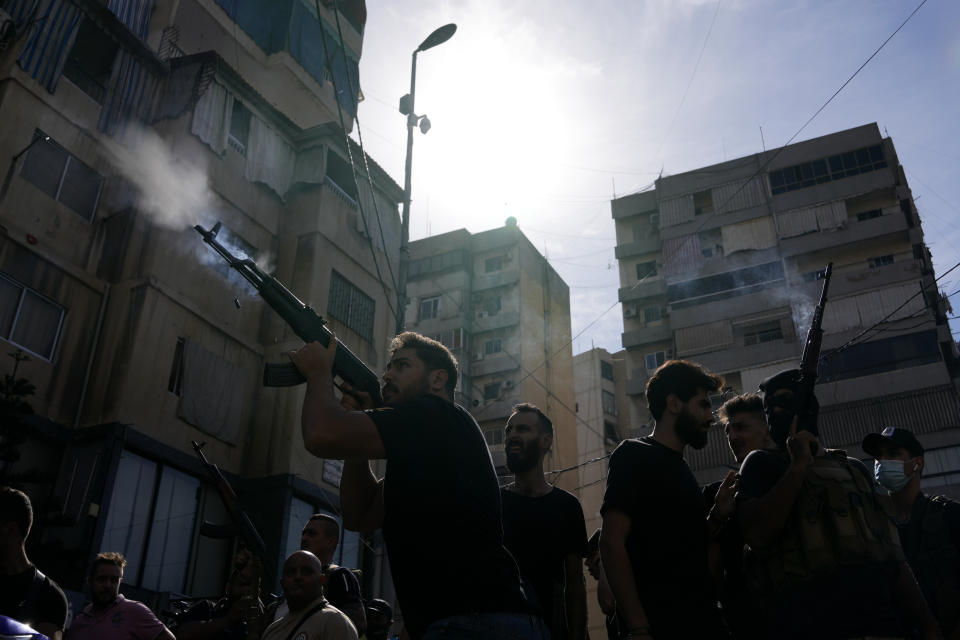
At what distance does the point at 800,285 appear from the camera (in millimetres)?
30953

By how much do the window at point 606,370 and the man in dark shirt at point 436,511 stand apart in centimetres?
4158

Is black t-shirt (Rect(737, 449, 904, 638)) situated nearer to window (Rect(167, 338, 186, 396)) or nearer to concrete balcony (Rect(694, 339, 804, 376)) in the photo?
window (Rect(167, 338, 186, 396))

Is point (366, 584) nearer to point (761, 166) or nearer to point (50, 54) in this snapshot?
point (50, 54)

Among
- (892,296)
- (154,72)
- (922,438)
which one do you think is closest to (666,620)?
(154,72)

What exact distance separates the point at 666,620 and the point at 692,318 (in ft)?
102

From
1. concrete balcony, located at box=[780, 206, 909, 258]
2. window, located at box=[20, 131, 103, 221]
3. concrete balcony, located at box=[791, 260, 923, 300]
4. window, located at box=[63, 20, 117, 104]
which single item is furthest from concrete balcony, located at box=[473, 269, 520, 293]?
window, located at box=[20, 131, 103, 221]

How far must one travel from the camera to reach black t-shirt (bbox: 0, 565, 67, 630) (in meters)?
3.71

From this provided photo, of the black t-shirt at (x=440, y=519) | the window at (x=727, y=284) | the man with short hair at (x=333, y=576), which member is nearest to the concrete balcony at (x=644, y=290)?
Result: the window at (x=727, y=284)

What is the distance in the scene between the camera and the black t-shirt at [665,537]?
2.88m

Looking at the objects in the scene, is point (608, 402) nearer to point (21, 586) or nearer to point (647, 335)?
point (647, 335)

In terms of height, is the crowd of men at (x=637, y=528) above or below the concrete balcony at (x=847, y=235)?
below

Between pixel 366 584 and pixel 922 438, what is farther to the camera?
pixel 922 438

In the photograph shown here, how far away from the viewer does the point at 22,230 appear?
558 inches

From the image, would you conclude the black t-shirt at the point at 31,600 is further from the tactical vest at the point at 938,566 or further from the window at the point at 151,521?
the window at the point at 151,521
